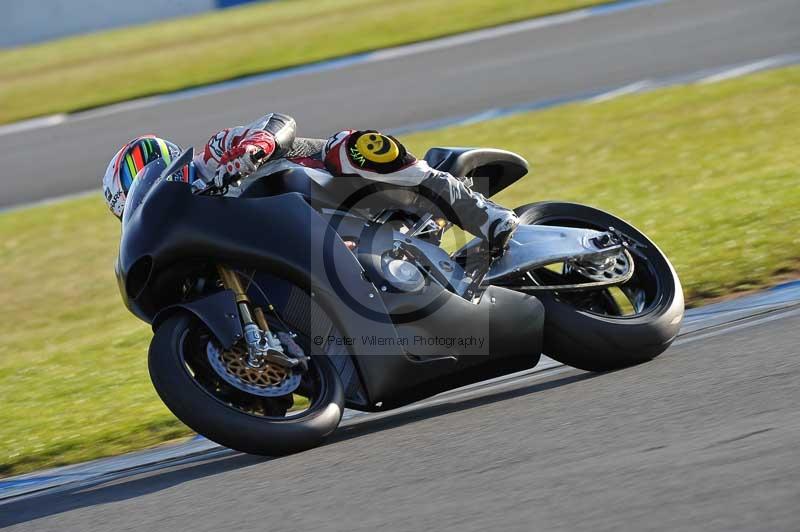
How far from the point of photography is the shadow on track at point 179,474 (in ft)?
13.3

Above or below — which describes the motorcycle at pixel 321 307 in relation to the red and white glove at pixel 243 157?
below

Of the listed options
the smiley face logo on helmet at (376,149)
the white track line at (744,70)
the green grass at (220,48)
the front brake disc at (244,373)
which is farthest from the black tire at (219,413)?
the green grass at (220,48)

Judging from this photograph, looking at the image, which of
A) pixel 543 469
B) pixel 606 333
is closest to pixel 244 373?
pixel 543 469

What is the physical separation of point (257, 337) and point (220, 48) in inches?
627

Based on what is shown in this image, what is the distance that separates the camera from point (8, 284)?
9.54 m

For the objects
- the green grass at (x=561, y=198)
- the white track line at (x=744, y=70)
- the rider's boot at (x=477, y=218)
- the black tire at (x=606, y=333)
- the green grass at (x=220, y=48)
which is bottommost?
the green grass at (x=220, y=48)

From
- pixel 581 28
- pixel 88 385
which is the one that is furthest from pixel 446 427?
pixel 581 28

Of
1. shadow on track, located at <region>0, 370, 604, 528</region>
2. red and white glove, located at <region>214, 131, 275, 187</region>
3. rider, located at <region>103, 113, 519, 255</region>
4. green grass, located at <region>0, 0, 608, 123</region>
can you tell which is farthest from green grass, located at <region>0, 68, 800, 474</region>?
green grass, located at <region>0, 0, 608, 123</region>

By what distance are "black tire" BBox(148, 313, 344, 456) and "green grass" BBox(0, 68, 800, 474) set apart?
3.67 feet

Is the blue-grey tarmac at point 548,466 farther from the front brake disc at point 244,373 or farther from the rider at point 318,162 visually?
the rider at point 318,162

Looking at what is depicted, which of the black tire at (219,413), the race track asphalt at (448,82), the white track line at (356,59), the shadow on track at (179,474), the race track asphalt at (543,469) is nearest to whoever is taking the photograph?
the race track asphalt at (543,469)

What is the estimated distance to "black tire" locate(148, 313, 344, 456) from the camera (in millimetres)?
3951

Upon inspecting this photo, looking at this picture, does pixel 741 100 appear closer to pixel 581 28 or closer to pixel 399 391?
pixel 581 28

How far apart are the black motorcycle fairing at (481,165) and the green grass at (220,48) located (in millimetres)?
11804
